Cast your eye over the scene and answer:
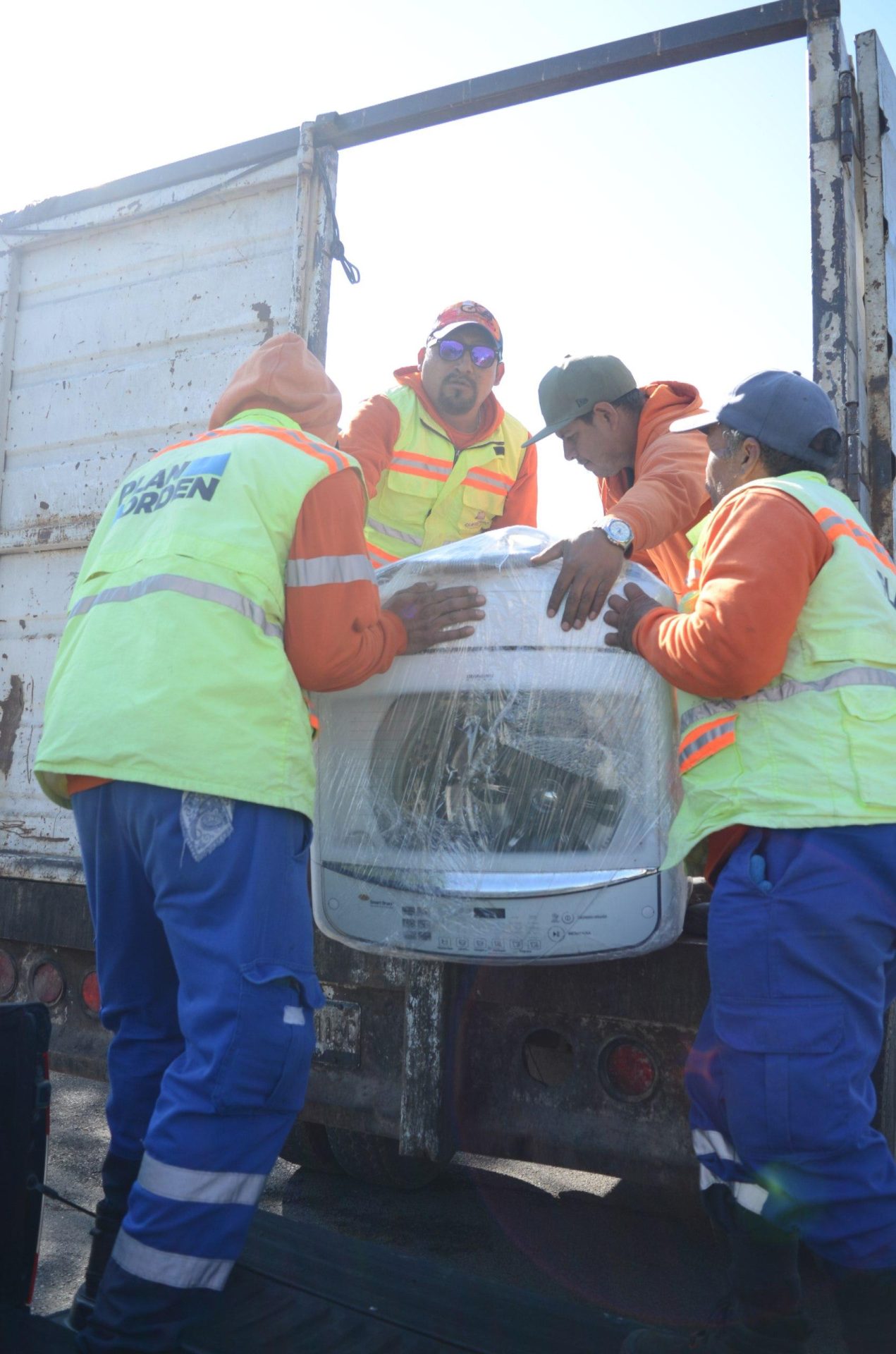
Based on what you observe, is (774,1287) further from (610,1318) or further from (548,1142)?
(548,1142)

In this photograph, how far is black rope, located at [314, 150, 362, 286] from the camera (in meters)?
3.19

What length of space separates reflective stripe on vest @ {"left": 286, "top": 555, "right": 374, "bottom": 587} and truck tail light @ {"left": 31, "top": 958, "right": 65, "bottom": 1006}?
1.44m

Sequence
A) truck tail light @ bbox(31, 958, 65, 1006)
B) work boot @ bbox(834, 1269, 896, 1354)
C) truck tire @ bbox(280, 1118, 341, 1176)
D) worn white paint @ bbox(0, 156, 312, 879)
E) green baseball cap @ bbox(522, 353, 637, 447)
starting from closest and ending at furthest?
work boot @ bbox(834, 1269, 896, 1354) < green baseball cap @ bbox(522, 353, 637, 447) < truck tail light @ bbox(31, 958, 65, 1006) < truck tire @ bbox(280, 1118, 341, 1176) < worn white paint @ bbox(0, 156, 312, 879)

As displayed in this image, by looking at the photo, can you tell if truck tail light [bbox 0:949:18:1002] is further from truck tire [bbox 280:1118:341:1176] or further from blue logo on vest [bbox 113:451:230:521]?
blue logo on vest [bbox 113:451:230:521]

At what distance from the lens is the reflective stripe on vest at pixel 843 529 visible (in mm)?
1836

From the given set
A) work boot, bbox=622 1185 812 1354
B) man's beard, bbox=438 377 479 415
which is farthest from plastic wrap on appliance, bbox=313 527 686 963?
man's beard, bbox=438 377 479 415

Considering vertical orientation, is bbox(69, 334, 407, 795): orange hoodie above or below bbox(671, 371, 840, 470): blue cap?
below

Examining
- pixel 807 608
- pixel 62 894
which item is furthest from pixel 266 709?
pixel 62 894

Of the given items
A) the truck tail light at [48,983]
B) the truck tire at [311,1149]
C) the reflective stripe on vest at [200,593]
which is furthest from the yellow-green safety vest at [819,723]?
the truck tail light at [48,983]

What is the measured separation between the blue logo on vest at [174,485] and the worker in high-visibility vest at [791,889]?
76 centimetres

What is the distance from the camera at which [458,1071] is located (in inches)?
91.4

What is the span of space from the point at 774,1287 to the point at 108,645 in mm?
1397

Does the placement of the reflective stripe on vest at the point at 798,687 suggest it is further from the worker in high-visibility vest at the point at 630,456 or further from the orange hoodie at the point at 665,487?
the orange hoodie at the point at 665,487

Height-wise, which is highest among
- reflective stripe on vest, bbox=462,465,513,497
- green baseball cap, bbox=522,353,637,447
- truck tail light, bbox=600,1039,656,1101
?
green baseball cap, bbox=522,353,637,447
